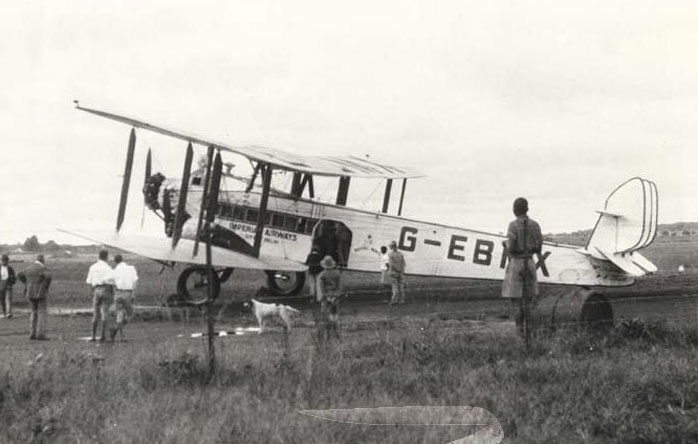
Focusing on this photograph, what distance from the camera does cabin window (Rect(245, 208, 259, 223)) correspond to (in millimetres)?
17875

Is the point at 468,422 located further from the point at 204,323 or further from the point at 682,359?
the point at 204,323

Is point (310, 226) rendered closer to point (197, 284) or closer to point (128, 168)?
point (197, 284)

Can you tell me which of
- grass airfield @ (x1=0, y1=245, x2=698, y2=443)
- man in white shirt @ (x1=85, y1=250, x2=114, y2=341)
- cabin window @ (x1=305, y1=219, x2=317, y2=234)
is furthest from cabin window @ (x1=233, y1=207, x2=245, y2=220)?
grass airfield @ (x1=0, y1=245, x2=698, y2=443)

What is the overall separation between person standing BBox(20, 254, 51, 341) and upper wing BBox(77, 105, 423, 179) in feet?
12.6

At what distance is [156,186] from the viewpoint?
19.0 metres

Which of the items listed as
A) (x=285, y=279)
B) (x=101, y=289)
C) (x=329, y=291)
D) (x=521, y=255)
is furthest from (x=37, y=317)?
(x=521, y=255)

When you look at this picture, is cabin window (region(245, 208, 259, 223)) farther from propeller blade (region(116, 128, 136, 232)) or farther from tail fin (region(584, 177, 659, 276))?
tail fin (region(584, 177, 659, 276))

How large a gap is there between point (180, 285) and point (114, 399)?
9681 millimetres

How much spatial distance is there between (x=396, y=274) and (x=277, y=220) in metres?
3.38

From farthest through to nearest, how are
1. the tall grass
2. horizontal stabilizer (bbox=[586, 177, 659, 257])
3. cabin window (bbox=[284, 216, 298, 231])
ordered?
cabin window (bbox=[284, 216, 298, 231])
horizontal stabilizer (bbox=[586, 177, 659, 257])
the tall grass

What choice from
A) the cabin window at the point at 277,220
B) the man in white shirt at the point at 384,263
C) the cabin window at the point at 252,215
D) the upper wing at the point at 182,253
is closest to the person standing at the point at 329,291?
the upper wing at the point at 182,253

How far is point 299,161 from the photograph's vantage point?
17.5 meters

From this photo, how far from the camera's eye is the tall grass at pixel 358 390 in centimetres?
568

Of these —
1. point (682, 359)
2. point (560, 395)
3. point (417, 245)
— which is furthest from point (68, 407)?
point (417, 245)
